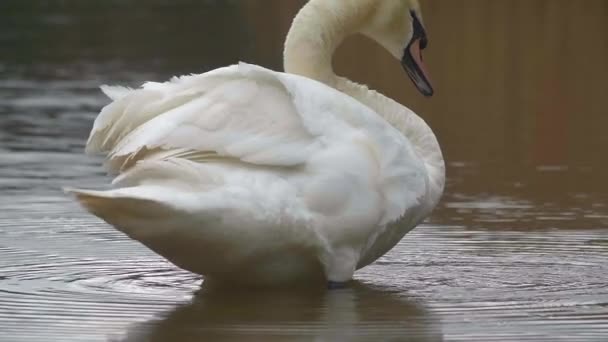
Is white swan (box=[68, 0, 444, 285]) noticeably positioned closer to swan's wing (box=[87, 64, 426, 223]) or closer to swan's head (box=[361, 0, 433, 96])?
swan's wing (box=[87, 64, 426, 223])

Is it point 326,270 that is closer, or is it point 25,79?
point 326,270

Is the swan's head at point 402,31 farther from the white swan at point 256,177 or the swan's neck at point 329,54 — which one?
the white swan at point 256,177

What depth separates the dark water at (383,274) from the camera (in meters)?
6.53

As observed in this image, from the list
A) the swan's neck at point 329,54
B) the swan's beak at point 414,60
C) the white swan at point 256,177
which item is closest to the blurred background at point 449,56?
the swan's beak at point 414,60

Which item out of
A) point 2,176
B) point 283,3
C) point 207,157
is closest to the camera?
point 207,157

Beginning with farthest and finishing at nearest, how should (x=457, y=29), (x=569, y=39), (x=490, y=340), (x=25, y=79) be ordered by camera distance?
(x=457, y=29) → (x=569, y=39) → (x=25, y=79) → (x=490, y=340)

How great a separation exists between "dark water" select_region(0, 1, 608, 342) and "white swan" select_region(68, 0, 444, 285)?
22 cm

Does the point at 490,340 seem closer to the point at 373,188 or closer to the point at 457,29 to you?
the point at 373,188

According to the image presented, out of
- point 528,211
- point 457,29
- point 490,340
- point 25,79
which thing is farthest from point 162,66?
point 490,340

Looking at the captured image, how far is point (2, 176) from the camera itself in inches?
433

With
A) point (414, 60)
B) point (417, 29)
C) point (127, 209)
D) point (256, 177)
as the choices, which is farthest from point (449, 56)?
point (127, 209)

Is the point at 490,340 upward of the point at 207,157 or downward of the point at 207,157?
downward

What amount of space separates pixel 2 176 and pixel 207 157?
4.34m

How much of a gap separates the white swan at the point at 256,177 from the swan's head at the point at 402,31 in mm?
826
